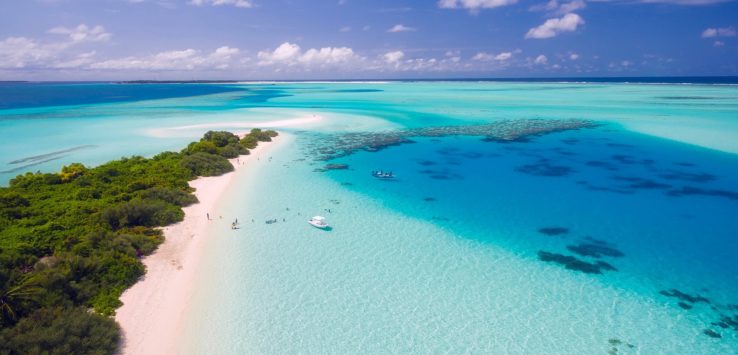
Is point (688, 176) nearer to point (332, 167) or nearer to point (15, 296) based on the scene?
point (332, 167)


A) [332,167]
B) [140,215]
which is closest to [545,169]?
[332,167]

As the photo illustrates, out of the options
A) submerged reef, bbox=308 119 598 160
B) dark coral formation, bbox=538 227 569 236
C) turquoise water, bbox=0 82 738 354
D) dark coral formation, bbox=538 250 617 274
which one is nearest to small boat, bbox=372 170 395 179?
turquoise water, bbox=0 82 738 354

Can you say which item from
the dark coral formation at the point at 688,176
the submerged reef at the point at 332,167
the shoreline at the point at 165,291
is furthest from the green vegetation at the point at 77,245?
the dark coral formation at the point at 688,176

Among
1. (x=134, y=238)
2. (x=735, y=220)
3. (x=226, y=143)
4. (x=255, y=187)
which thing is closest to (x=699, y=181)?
(x=735, y=220)

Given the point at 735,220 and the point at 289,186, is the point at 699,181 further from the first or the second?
the point at 289,186

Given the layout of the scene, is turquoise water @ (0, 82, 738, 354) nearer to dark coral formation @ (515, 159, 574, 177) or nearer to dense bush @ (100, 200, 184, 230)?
dark coral formation @ (515, 159, 574, 177)

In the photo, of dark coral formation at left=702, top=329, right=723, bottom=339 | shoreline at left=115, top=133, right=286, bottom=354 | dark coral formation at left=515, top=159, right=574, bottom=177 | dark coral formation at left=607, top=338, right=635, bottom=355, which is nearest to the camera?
dark coral formation at left=607, top=338, right=635, bottom=355
